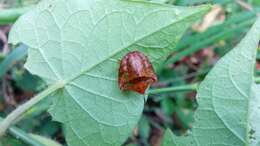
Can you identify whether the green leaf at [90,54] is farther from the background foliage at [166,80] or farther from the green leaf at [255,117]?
the background foliage at [166,80]

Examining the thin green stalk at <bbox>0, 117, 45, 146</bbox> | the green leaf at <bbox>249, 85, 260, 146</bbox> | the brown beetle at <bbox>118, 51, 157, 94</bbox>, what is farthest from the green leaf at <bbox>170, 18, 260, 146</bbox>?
the thin green stalk at <bbox>0, 117, 45, 146</bbox>

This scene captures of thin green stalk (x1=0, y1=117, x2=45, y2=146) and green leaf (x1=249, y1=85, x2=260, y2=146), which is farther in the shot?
thin green stalk (x1=0, y1=117, x2=45, y2=146)

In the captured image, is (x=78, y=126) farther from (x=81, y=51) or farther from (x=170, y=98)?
(x=170, y=98)

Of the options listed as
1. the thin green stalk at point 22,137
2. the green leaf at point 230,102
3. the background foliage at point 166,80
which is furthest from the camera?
the background foliage at point 166,80

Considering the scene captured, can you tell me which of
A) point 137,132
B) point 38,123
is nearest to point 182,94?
point 137,132

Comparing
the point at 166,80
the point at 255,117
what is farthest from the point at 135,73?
the point at 166,80

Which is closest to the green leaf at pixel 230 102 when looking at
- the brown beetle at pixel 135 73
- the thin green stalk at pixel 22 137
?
the brown beetle at pixel 135 73

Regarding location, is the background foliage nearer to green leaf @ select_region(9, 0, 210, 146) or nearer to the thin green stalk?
the thin green stalk
